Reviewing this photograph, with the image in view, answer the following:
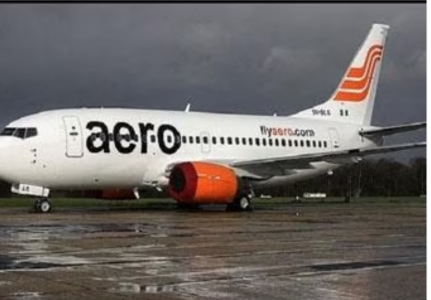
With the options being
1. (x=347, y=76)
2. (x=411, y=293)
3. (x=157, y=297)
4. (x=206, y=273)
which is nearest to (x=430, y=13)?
(x=411, y=293)

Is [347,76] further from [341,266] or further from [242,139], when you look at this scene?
[341,266]

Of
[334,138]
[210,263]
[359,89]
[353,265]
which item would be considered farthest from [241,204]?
[353,265]

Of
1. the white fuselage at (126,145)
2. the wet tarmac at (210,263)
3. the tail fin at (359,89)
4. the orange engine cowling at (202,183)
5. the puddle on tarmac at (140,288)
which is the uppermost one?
the tail fin at (359,89)

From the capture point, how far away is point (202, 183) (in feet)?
84.0

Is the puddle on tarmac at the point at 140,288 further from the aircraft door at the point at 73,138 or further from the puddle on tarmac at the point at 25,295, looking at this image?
the aircraft door at the point at 73,138

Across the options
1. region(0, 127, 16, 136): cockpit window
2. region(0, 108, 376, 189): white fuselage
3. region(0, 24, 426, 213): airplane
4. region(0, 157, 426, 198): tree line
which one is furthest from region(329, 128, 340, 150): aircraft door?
region(0, 157, 426, 198): tree line

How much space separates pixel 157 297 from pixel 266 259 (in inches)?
147

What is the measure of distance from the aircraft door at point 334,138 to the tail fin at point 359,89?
1243 millimetres

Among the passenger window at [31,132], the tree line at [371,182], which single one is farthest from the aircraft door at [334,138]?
the tree line at [371,182]

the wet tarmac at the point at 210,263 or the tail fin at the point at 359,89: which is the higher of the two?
the tail fin at the point at 359,89

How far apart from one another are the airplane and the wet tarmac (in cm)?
748

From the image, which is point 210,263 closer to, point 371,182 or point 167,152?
point 167,152

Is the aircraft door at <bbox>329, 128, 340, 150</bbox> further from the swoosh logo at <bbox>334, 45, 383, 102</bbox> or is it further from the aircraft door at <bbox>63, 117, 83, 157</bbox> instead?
the aircraft door at <bbox>63, 117, 83, 157</bbox>

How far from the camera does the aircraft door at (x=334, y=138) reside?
3297 centimetres
